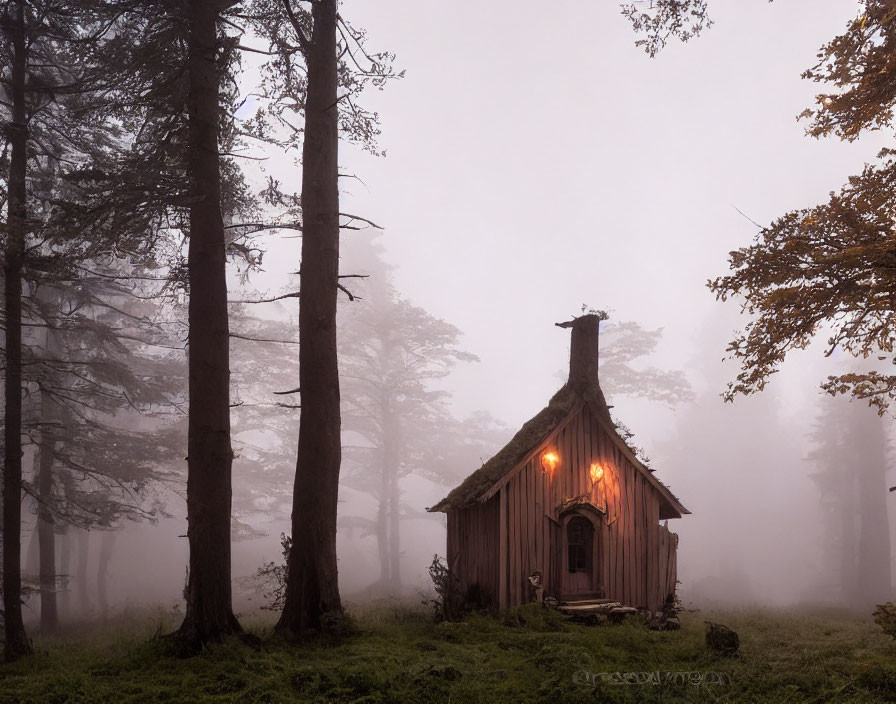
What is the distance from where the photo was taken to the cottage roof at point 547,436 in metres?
13.2

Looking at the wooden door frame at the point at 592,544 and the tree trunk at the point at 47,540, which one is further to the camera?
the tree trunk at the point at 47,540

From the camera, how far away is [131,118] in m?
12.3

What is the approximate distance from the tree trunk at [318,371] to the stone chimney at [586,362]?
243 inches

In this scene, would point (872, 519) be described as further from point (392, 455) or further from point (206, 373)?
point (206, 373)

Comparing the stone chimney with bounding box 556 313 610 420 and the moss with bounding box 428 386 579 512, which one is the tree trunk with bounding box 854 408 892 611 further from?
the moss with bounding box 428 386 579 512

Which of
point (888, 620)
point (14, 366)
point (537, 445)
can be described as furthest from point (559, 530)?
point (14, 366)

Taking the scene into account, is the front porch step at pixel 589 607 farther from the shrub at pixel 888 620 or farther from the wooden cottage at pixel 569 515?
the shrub at pixel 888 620

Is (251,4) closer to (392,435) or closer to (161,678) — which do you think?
(161,678)

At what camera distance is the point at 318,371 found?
1034cm

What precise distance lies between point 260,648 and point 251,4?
1144 centimetres

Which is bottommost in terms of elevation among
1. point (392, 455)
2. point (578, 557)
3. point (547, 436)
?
point (578, 557)

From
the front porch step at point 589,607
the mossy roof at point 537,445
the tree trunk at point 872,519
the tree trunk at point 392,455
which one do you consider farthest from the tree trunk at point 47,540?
the tree trunk at point 872,519

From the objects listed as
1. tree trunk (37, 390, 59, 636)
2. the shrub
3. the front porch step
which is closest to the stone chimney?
the front porch step

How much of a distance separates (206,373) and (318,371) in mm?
1737
